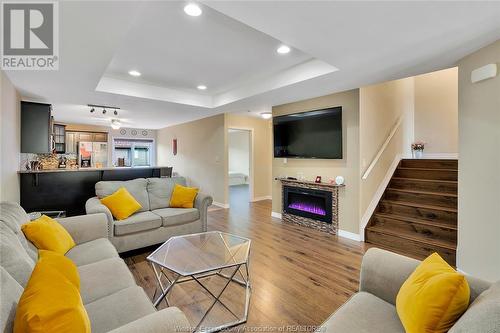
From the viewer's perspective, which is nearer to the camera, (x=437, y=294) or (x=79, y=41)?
(x=437, y=294)

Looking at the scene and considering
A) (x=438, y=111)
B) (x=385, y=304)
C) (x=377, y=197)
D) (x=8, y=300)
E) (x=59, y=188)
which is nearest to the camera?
(x=8, y=300)

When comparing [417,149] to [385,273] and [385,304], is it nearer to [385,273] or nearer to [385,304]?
[385,273]

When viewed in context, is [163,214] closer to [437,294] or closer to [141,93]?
[141,93]

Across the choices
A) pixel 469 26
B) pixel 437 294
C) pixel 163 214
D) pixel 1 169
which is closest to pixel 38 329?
pixel 437 294

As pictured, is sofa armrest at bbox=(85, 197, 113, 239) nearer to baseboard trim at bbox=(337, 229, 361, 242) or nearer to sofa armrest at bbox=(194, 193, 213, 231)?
sofa armrest at bbox=(194, 193, 213, 231)

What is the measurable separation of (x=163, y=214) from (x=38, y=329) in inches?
108

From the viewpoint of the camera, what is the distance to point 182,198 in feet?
12.8

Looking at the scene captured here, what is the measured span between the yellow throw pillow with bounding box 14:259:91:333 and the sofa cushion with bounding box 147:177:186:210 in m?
2.85

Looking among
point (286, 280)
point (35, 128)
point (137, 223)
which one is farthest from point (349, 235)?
point (35, 128)

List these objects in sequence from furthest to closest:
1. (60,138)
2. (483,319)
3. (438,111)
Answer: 1. (60,138)
2. (438,111)
3. (483,319)

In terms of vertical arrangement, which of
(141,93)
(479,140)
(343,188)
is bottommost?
(343,188)

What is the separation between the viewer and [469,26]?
1958mm

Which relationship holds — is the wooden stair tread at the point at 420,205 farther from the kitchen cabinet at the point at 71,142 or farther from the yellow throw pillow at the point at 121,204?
the kitchen cabinet at the point at 71,142

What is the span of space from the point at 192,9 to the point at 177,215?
263cm
